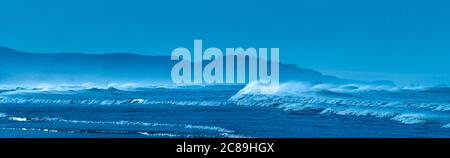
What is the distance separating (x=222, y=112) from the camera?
255 inches

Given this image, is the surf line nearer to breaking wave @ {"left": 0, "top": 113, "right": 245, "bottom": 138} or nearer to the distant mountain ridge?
the distant mountain ridge

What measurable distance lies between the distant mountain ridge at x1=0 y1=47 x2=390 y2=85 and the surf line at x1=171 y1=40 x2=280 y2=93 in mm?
98

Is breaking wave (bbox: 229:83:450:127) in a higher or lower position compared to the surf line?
lower

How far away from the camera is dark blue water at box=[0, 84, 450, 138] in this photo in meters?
6.19

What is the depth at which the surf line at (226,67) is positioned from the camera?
611 cm

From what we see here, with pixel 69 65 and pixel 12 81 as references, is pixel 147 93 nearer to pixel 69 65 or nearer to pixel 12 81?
pixel 69 65

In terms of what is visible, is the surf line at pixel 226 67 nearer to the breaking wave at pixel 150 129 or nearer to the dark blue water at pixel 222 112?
the dark blue water at pixel 222 112

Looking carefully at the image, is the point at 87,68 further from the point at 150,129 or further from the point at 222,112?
the point at 222,112

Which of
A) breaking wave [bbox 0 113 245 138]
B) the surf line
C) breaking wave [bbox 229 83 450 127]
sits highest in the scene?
the surf line

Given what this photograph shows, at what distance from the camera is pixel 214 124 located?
6508 mm

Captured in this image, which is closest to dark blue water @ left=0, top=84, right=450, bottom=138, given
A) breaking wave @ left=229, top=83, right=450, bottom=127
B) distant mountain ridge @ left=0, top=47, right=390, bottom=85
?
breaking wave @ left=229, top=83, right=450, bottom=127

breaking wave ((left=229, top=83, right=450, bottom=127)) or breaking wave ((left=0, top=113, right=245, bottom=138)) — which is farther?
breaking wave ((left=0, top=113, right=245, bottom=138))

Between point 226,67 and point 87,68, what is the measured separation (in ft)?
3.79
